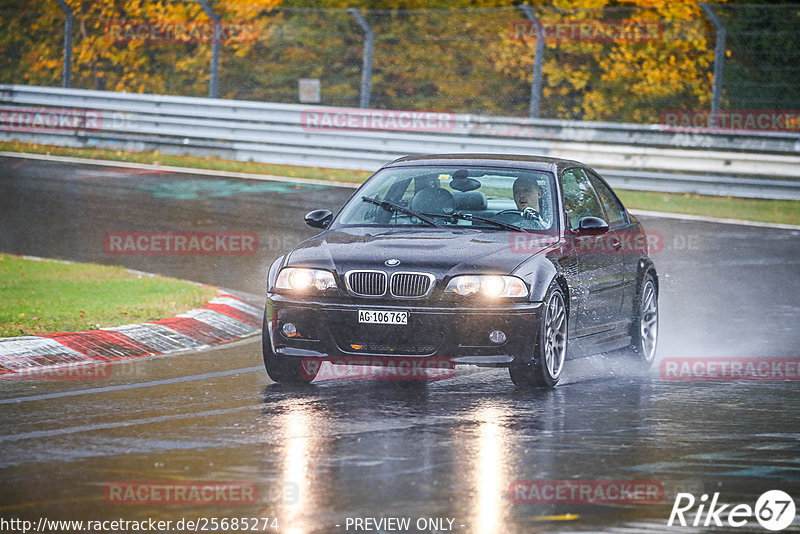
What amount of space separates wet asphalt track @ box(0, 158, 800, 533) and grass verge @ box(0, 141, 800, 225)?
7.99 m

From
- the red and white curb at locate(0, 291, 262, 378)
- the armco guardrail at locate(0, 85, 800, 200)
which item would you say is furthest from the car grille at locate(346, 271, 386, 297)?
the armco guardrail at locate(0, 85, 800, 200)

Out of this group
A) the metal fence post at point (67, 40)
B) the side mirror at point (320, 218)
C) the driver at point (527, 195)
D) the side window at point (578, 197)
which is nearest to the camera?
the driver at point (527, 195)

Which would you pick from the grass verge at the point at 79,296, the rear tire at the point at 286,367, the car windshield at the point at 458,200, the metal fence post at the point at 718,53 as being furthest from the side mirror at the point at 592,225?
the metal fence post at the point at 718,53

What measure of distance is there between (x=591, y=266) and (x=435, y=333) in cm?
178

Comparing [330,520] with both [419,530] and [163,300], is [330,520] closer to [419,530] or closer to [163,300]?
[419,530]

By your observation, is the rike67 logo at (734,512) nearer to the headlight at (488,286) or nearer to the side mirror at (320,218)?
the headlight at (488,286)

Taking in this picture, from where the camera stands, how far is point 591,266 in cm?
1032

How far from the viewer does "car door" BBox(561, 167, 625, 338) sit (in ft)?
33.2

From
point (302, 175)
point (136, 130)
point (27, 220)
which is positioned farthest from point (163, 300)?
point (136, 130)

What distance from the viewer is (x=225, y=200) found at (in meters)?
21.0

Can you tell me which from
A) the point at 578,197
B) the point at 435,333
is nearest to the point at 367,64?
the point at 578,197

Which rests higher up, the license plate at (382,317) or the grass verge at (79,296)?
the license plate at (382,317)

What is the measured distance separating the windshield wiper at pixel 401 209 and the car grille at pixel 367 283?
1.03 metres

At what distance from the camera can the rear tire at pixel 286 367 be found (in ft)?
31.2
